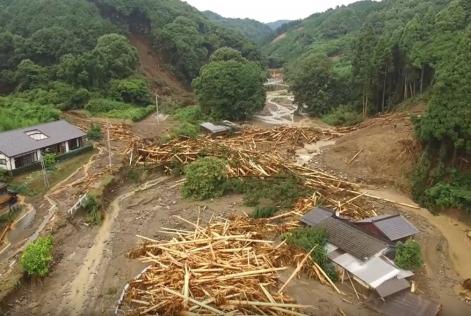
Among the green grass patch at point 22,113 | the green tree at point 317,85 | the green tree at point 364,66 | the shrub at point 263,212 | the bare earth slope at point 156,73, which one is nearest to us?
the shrub at point 263,212

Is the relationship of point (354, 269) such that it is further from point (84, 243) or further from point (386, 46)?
point (386, 46)

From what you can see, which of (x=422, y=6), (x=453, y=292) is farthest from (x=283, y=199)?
(x=422, y=6)

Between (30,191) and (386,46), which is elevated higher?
(386,46)

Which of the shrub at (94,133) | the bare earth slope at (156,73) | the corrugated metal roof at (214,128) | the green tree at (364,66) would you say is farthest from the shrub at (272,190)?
the bare earth slope at (156,73)

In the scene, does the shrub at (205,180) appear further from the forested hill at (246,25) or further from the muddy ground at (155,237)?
the forested hill at (246,25)

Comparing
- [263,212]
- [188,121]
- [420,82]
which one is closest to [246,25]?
[188,121]

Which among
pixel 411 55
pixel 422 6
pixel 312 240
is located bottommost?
pixel 312 240
